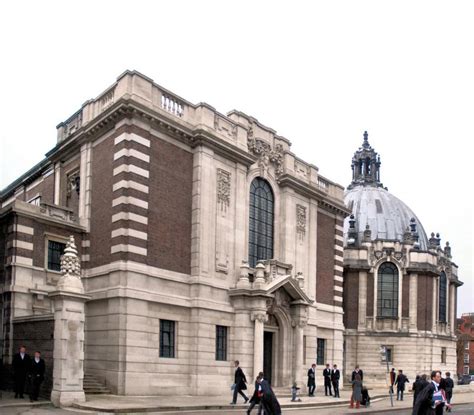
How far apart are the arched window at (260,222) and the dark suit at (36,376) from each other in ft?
45.7

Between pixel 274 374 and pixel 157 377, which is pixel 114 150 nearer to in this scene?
pixel 157 377

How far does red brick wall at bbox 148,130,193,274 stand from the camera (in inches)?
1270

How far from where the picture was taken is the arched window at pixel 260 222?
1506 inches

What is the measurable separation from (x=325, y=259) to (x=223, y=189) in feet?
36.9

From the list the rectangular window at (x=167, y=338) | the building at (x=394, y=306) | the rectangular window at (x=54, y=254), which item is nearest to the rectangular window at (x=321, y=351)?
the rectangular window at (x=167, y=338)

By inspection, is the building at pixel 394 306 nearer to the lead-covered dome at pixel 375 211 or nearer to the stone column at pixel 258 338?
the lead-covered dome at pixel 375 211

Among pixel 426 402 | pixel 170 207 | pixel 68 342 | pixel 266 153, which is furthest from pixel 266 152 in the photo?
pixel 426 402

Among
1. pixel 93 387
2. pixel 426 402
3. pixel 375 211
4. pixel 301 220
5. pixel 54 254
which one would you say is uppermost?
pixel 375 211

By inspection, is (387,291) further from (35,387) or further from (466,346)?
(466,346)

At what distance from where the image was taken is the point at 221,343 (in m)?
34.8

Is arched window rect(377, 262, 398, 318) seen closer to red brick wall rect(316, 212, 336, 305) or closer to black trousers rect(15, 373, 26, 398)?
red brick wall rect(316, 212, 336, 305)

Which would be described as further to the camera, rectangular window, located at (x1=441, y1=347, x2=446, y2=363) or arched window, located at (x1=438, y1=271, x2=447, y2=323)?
arched window, located at (x1=438, y1=271, x2=447, y2=323)

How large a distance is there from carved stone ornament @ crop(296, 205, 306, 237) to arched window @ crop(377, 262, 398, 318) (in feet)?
Answer: 75.0

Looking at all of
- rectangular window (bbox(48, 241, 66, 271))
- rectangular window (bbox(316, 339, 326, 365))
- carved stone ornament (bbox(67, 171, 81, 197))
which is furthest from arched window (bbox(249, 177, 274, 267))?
rectangular window (bbox(48, 241, 66, 271))
